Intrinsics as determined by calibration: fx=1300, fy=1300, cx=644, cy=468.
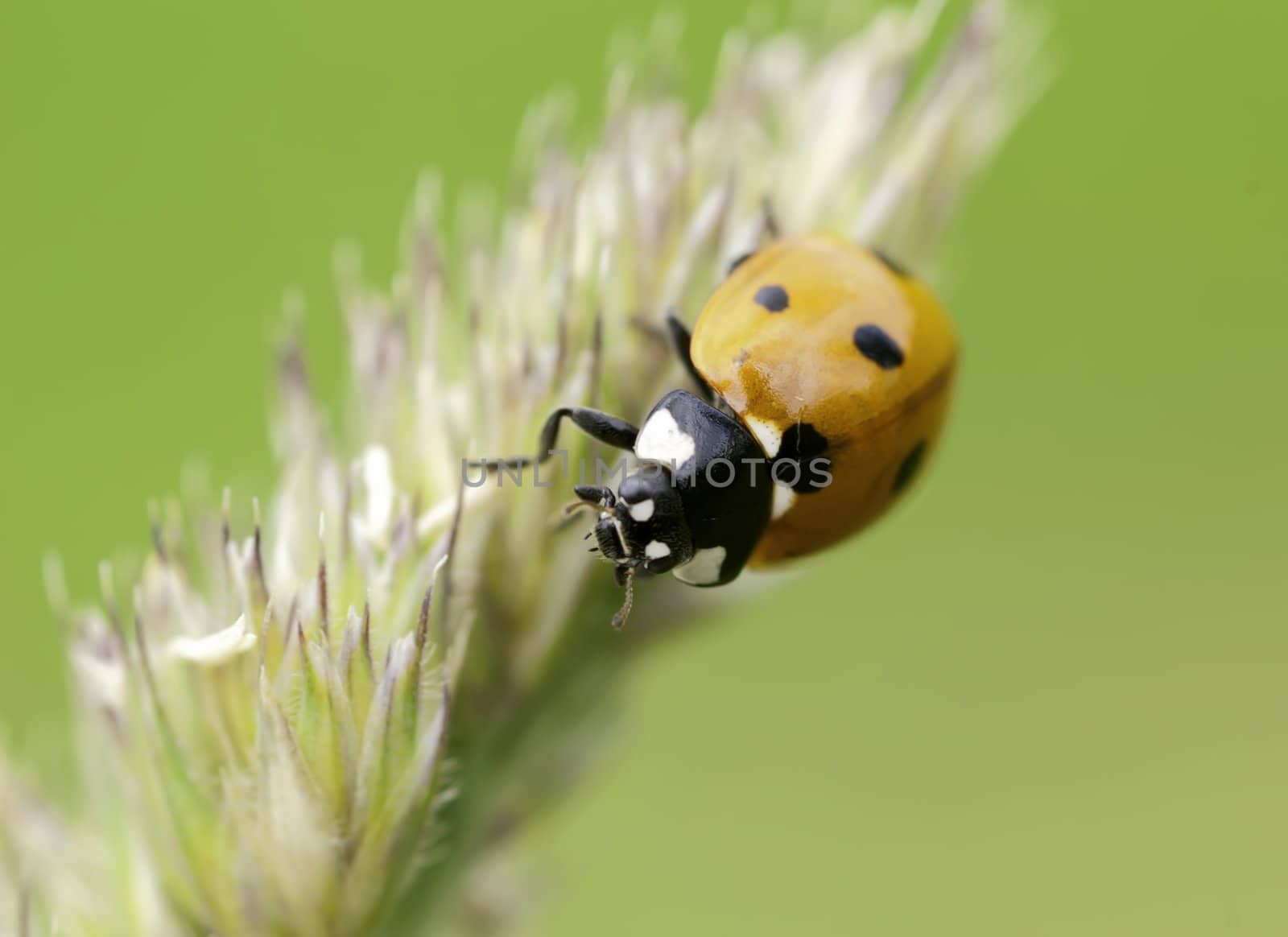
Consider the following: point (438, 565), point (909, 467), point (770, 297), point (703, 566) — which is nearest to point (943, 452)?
point (909, 467)

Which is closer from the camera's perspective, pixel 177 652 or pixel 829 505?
pixel 177 652

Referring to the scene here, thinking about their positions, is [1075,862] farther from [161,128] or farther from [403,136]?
[161,128]

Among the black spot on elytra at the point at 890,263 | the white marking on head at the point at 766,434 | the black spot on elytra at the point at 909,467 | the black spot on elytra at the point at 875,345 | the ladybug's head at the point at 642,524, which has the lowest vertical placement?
the ladybug's head at the point at 642,524

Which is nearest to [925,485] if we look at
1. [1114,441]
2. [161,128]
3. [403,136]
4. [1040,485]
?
[1040,485]

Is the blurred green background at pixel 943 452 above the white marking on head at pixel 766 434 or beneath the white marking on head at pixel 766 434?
above

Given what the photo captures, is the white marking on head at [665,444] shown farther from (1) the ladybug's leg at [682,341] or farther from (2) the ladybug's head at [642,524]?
(1) the ladybug's leg at [682,341]

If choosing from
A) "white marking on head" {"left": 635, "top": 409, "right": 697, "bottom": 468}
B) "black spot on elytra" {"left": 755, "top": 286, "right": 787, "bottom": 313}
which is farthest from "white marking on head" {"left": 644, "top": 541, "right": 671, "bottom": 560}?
"black spot on elytra" {"left": 755, "top": 286, "right": 787, "bottom": 313}

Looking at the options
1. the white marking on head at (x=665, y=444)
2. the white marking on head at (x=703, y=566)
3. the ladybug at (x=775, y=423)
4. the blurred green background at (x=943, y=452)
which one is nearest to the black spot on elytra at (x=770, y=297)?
the ladybug at (x=775, y=423)
